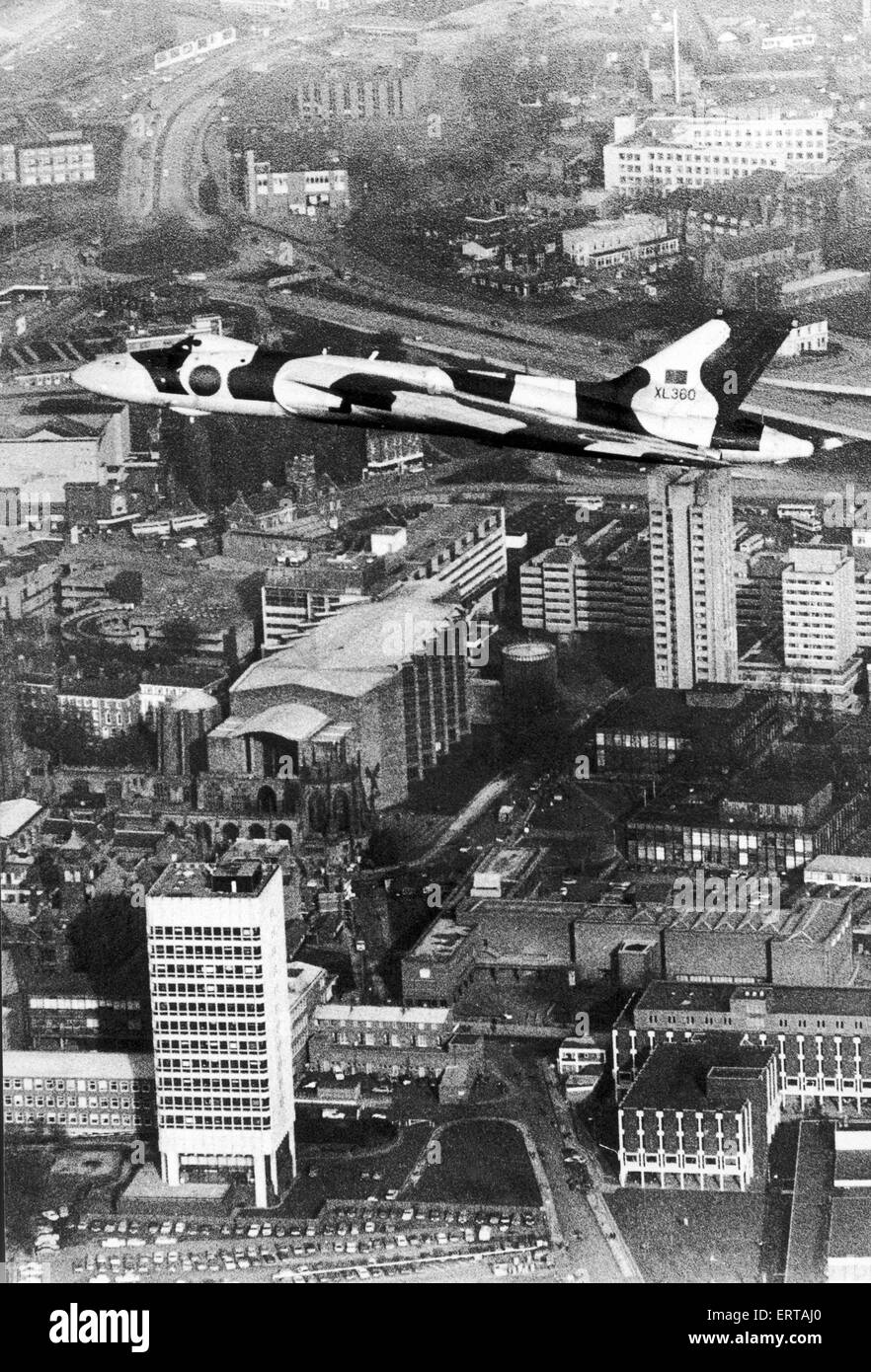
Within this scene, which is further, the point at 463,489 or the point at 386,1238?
the point at 463,489

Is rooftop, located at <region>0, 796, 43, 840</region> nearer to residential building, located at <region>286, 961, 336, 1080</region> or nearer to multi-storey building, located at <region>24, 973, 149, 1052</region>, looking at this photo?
multi-storey building, located at <region>24, 973, 149, 1052</region>

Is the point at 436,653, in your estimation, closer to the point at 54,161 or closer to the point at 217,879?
the point at 217,879

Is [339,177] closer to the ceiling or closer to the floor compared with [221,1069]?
closer to the ceiling

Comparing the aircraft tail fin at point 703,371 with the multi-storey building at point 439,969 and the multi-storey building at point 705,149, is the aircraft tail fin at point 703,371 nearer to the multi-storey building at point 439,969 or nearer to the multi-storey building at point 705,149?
the multi-storey building at point 705,149

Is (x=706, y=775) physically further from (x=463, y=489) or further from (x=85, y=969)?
(x=85, y=969)

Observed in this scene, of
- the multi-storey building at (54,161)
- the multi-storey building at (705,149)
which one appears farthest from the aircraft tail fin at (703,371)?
the multi-storey building at (54,161)
